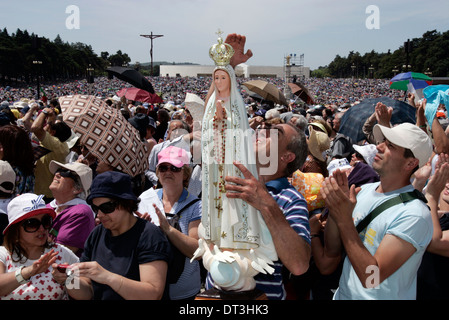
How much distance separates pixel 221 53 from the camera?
2.22m

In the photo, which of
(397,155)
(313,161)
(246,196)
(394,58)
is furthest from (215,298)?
(394,58)

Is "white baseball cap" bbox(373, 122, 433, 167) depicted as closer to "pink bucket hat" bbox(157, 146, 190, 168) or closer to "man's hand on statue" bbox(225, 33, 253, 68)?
"man's hand on statue" bbox(225, 33, 253, 68)

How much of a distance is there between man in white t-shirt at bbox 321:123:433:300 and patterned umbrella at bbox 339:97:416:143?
2.99 meters

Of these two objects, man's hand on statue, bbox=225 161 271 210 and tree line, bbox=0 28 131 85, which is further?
tree line, bbox=0 28 131 85

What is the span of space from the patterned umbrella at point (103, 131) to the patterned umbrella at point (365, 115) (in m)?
3.24

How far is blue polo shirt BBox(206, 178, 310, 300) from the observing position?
89.3 inches

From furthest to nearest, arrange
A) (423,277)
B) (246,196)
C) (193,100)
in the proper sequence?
1. (193,100)
2. (423,277)
3. (246,196)

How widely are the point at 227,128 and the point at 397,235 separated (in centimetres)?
108

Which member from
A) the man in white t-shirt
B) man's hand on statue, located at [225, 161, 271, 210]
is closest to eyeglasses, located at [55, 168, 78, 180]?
man's hand on statue, located at [225, 161, 271, 210]

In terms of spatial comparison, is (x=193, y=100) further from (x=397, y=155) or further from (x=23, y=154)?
(x=397, y=155)

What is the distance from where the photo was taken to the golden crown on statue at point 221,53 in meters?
2.22

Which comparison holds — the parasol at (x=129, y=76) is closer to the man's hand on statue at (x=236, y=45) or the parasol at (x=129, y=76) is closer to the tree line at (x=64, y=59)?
the man's hand on statue at (x=236, y=45)

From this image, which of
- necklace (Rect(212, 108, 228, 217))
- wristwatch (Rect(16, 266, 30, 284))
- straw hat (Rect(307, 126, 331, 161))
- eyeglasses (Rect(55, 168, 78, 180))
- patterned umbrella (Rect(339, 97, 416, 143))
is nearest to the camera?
necklace (Rect(212, 108, 228, 217))
